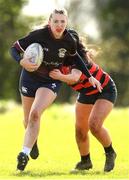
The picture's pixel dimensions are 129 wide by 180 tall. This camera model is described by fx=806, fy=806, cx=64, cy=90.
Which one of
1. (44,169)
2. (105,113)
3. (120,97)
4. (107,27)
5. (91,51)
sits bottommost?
(120,97)

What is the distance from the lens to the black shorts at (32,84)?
36.9ft

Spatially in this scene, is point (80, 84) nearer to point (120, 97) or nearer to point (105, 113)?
point (105, 113)

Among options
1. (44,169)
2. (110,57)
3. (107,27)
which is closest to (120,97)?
(110,57)

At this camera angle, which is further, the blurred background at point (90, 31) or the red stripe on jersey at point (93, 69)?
the blurred background at point (90, 31)

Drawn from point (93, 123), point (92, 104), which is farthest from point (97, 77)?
point (93, 123)

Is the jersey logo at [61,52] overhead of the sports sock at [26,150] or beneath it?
overhead

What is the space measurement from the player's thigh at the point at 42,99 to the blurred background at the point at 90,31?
3610 cm

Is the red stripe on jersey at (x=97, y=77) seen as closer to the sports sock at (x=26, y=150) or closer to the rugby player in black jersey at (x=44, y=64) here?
the rugby player in black jersey at (x=44, y=64)

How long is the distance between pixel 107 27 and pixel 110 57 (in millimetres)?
6946

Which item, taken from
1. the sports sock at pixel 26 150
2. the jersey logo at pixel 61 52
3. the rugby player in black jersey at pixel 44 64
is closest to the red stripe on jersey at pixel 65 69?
the rugby player in black jersey at pixel 44 64

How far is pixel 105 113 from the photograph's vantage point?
11.4 m

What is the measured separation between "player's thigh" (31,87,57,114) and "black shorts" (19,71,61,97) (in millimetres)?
90

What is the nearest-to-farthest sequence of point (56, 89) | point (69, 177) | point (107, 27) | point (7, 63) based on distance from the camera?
point (69, 177) < point (56, 89) < point (7, 63) < point (107, 27)

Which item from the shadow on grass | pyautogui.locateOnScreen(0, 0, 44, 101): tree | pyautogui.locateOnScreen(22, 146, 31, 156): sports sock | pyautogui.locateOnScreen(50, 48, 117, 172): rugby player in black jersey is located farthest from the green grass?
pyautogui.locateOnScreen(0, 0, 44, 101): tree
